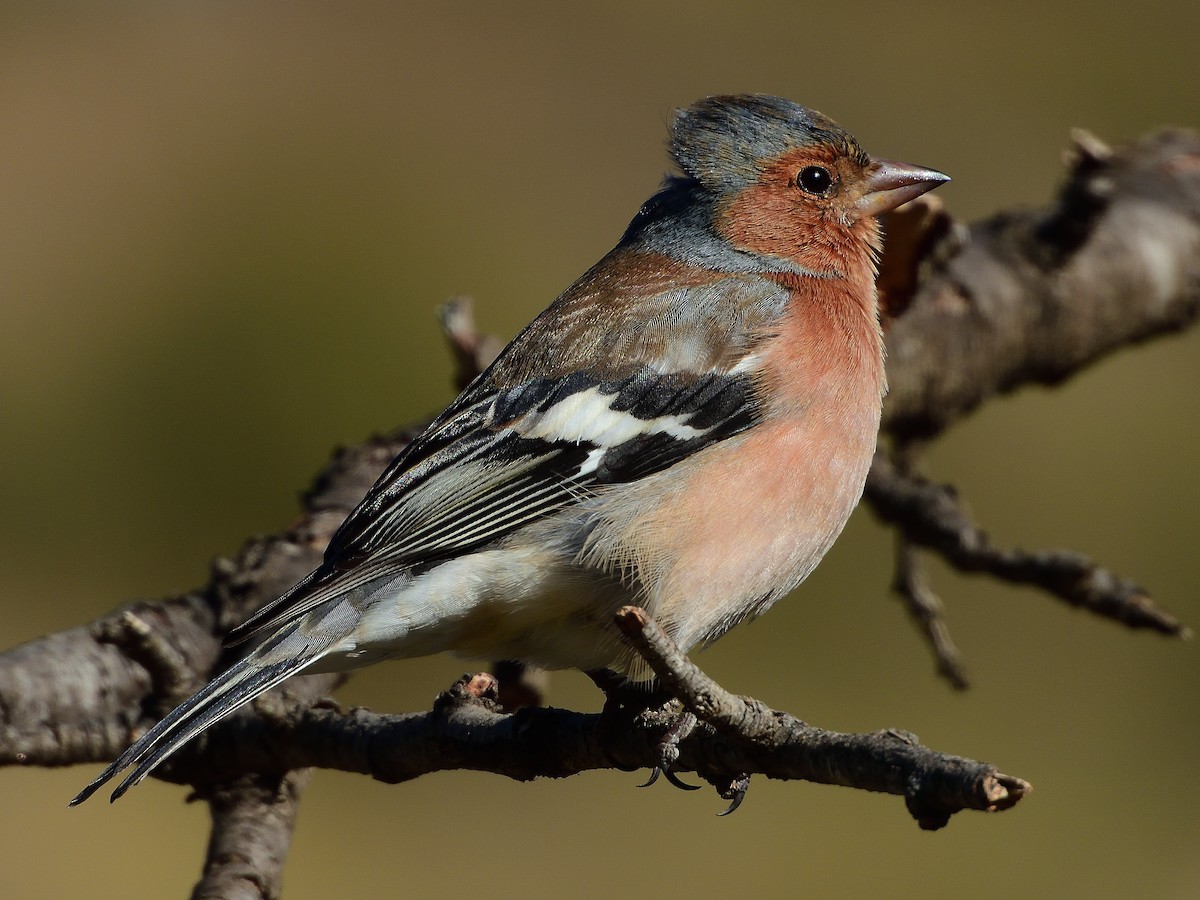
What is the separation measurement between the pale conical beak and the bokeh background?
1.86 feet

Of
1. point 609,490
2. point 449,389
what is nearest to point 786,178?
point 609,490

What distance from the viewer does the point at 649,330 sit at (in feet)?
9.33

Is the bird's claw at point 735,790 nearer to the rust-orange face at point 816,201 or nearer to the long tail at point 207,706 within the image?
the long tail at point 207,706

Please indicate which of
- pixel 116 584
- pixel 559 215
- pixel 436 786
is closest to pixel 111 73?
pixel 559 215

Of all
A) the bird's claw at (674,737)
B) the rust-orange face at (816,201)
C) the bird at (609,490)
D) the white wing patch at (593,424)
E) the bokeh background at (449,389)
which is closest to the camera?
the bird's claw at (674,737)

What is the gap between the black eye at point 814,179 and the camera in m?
3.24

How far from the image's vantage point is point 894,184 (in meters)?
3.25

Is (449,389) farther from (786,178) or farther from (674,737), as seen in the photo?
(674,737)

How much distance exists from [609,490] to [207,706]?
0.92 meters

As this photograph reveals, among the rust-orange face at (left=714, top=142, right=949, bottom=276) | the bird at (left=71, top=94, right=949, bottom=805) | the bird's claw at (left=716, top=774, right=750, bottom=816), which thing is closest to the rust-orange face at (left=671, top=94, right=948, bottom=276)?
the rust-orange face at (left=714, top=142, right=949, bottom=276)

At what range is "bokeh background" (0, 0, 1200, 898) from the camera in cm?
438

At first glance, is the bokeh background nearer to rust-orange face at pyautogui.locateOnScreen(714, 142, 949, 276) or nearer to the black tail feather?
rust-orange face at pyautogui.locateOnScreen(714, 142, 949, 276)

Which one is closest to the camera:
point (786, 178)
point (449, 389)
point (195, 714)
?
point (195, 714)

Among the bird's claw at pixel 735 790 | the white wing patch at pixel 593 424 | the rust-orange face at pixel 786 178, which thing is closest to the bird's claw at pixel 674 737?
the bird's claw at pixel 735 790
